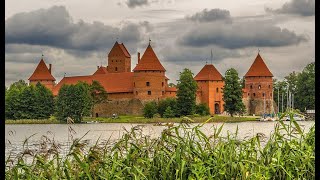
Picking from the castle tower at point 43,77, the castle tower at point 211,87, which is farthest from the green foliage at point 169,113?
the castle tower at point 43,77

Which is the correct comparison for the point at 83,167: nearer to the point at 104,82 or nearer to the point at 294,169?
the point at 294,169

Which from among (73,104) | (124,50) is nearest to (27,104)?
(73,104)

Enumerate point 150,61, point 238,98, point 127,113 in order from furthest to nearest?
1. point 150,61
2. point 127,113
3. point 238,98

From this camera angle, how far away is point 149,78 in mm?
68000

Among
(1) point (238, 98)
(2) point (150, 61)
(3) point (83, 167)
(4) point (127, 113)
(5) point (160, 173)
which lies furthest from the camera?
(2) point (150, 61)

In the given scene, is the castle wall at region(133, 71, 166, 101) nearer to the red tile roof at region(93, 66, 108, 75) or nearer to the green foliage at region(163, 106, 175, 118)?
the red tile roof at region(93, 66, 108, 75)

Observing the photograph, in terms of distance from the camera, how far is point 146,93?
66438 millimetres

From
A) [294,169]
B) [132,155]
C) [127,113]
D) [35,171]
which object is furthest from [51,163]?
[127,113]

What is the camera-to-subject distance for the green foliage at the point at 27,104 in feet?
172

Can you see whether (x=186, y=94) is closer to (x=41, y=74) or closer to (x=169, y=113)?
(x=169, y=113)

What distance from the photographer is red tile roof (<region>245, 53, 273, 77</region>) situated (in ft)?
238

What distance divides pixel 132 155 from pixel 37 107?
51848 mm

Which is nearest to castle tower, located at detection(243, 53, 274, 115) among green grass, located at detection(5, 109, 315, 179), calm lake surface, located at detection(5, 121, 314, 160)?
calm lake surface, located at detection(5, 121, 314, 160)

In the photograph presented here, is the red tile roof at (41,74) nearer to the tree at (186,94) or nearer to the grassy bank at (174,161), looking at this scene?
the tree at (186,94)
